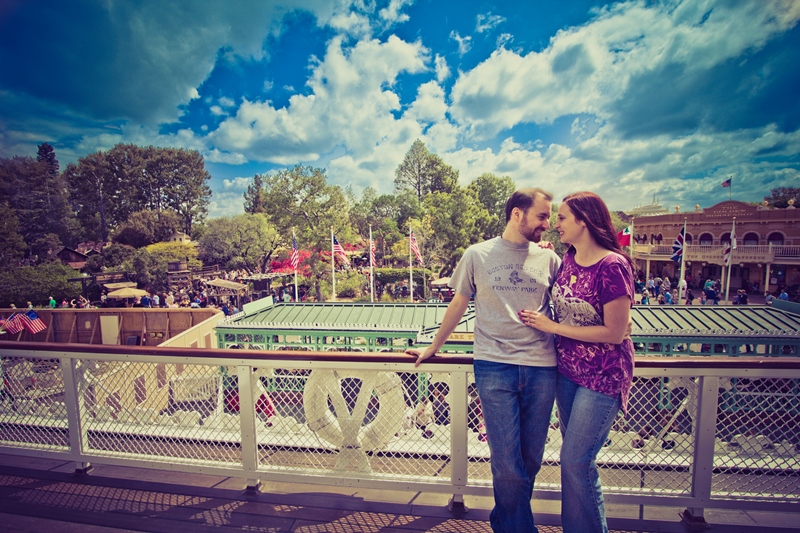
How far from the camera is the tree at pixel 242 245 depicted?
33.5 meters

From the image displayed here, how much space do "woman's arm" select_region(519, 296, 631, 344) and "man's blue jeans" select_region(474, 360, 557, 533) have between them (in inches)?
9.4

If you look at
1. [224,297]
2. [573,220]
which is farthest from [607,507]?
[224,297]

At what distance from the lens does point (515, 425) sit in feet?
5.65

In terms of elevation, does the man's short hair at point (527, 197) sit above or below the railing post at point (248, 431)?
above

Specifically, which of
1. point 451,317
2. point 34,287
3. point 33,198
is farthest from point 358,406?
point 33,198

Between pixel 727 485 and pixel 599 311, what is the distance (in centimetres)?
161

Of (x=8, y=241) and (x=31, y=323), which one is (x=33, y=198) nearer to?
(x=8, y=241)

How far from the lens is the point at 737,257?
26656mm

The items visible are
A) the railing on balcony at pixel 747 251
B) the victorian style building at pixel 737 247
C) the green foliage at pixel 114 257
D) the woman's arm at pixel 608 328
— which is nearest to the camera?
the woman's arm at pixel 608 328

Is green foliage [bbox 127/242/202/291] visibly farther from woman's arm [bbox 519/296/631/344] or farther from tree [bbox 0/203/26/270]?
woman's arm [bbox 519/296/631/344]

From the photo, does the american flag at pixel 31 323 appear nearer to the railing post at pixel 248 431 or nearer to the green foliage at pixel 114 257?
the railing post at pixel 248 431

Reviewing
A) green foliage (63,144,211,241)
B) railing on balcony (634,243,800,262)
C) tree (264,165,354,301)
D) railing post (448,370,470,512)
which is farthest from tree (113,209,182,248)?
railing on balcony (634,243,800,262)

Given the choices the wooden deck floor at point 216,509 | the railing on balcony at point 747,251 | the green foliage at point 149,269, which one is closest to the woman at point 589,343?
the wooden deck floor at point 216,509

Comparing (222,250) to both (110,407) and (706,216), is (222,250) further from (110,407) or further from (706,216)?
(706,216)
